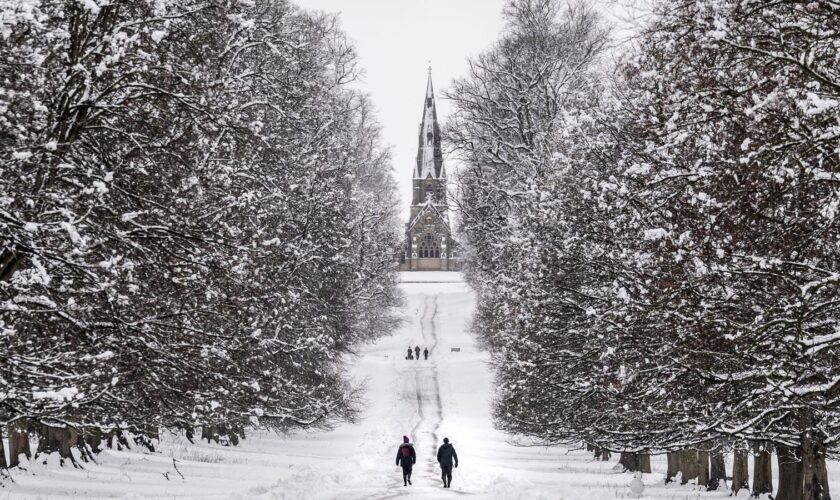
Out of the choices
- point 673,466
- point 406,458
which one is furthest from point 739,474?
point 406,458

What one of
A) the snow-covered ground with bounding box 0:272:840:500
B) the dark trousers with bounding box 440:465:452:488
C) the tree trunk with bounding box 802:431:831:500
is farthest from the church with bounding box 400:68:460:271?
the tree trunk with bounding box 802:431:831:500

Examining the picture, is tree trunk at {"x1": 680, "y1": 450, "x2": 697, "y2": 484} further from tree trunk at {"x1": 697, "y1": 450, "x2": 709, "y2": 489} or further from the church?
the church

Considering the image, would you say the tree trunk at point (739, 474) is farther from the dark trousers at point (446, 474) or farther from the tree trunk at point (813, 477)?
the dark trousers at point (446, 474)

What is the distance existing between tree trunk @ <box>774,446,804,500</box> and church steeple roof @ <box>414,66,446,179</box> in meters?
84.4

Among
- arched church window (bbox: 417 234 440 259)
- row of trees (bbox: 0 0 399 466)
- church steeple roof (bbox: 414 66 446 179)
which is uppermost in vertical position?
church steeple roof (bbox: 414 66 446 179)

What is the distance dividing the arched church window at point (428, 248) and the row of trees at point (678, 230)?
8606 centimetres

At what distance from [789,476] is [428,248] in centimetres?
9944

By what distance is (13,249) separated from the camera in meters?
8.48

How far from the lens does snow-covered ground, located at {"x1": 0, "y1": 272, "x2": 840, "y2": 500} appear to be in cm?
1612

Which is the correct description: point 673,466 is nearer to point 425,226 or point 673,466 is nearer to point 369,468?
point 369,468

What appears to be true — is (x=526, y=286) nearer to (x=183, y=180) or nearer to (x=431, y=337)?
(x=183, y=180)

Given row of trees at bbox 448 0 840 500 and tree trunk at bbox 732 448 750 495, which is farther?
tree trunk at bbox 732 448 750 495

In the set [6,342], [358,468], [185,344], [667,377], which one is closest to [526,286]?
[358,468]

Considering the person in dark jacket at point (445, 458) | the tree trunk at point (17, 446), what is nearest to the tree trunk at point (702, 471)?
the person in dark jacket at point (445, 458)
